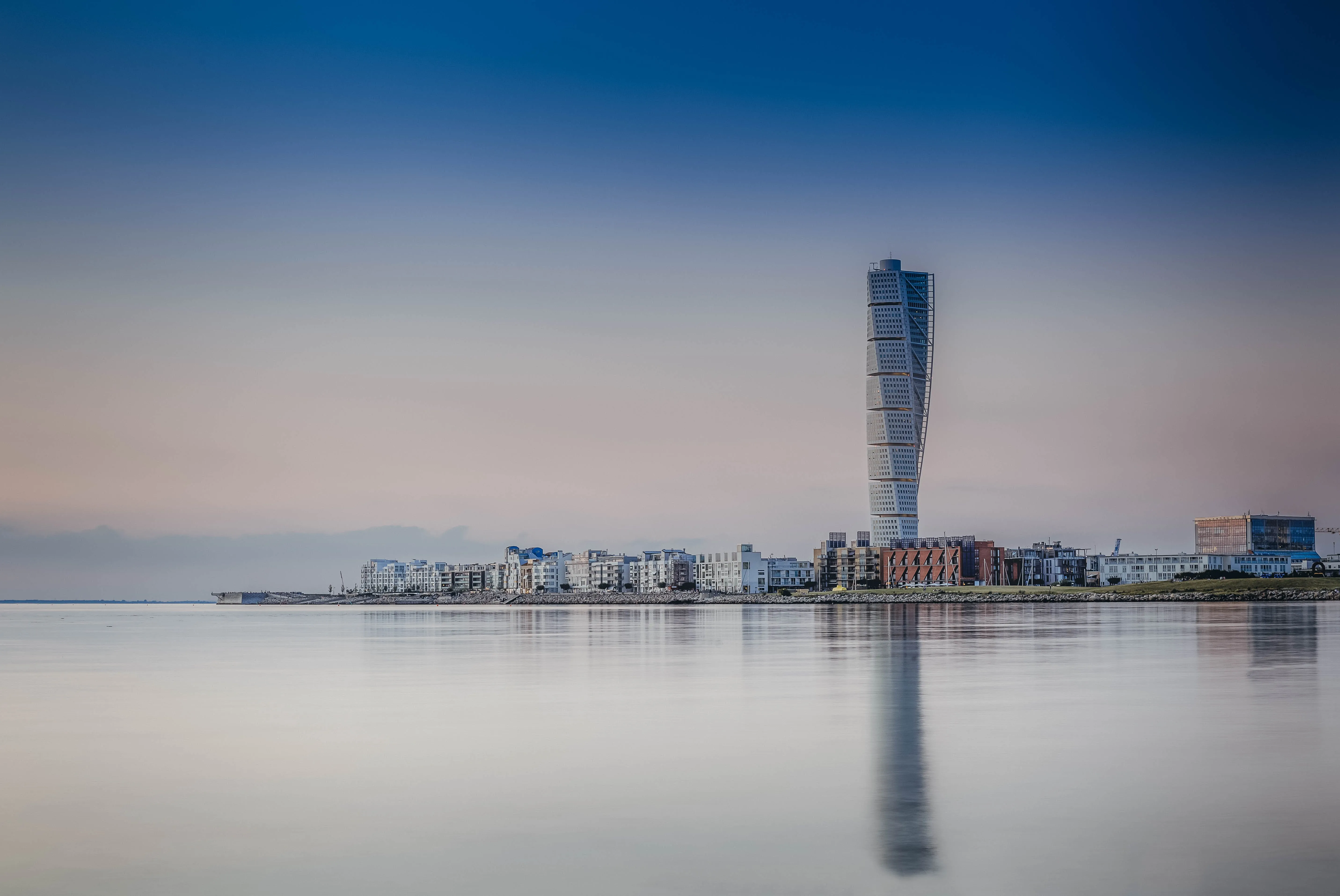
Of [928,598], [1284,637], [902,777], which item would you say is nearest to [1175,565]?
[928,598]

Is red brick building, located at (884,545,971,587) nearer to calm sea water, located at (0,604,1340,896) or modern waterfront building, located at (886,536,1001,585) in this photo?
modern waterfront building, located at (886,536,1001,585)

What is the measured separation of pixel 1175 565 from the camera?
7072 inches

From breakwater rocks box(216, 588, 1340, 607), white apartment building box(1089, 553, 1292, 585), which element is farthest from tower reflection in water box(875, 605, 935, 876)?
white apartment building box(1089, 553, 1292, 585)

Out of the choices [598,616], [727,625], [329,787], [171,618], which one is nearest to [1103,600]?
[598,616]

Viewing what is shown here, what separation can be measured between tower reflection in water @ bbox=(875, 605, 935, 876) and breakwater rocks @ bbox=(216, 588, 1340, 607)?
88803 millimetres

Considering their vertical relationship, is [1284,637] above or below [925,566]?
above

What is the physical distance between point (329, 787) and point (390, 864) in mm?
3808

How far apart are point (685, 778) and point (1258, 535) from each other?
7748 inches

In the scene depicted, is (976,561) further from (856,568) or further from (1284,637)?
(1284,637)

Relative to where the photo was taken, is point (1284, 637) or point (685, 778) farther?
point (1284, 637)

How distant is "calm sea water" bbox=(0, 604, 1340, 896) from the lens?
8.96 meters

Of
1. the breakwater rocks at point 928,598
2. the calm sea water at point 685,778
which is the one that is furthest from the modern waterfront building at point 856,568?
the calm sea water at point 685,778

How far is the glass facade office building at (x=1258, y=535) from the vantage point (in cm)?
18738

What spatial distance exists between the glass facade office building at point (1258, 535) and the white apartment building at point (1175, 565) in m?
5.55
